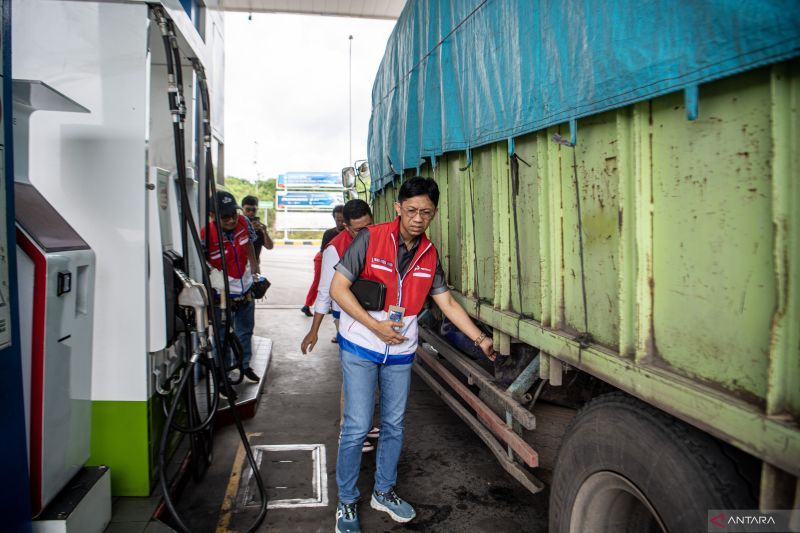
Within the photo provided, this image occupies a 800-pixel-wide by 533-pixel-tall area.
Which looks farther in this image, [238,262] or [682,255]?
[238,262]

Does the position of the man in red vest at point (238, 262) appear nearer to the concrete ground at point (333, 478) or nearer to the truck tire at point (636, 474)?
the concrete ground at point (333, 478)

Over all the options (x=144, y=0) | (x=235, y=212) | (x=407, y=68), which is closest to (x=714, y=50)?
(x=144, y=0)

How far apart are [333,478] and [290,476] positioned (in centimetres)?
29

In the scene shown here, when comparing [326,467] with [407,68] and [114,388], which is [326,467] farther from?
[407,68]

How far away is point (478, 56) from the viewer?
8.99ft

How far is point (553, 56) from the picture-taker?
2014 mm

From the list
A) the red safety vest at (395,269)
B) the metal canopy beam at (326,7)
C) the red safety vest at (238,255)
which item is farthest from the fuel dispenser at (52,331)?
the metal canopy beam at (326,7)

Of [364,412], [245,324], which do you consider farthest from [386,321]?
[245,324]

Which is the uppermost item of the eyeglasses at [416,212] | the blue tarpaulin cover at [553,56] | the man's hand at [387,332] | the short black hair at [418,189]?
the blue tarpaulin cover at [553,56]

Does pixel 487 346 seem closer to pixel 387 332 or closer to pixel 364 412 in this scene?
pixel 387 332

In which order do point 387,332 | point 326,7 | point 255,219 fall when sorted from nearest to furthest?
point 387,332, point 255,219, point 326,7

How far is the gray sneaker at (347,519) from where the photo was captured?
2.77 meters

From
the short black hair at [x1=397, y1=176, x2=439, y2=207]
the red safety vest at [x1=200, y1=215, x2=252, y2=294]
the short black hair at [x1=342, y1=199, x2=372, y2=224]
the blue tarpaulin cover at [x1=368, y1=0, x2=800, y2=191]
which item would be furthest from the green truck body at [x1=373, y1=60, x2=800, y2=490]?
the red safety vest at [x1=200, y1=215, x2=252, y2=294]

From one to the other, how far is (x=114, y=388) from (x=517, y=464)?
213 cm
